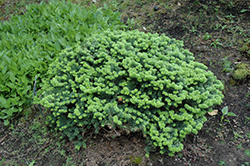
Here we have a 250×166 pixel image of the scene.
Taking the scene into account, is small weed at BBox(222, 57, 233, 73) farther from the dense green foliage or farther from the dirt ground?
the dense green foliage

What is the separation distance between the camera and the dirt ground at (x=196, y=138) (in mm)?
2322

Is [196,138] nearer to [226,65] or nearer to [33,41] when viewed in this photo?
[226,65]

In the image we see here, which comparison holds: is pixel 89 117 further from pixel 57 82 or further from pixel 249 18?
pixel 249 18

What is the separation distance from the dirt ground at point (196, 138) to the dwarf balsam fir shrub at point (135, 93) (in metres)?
0.29

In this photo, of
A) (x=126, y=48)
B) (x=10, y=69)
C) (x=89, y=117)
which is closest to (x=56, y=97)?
(x=89, y=117)

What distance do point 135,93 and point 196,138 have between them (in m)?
1.05

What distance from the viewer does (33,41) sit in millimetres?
3826

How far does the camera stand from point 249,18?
3.78 meters

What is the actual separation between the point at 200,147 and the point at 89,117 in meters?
1.47

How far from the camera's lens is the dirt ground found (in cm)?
232

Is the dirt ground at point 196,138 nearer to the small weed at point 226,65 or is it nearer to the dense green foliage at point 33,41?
the small weed at point 226,65

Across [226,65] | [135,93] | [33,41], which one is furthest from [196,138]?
[33,41]

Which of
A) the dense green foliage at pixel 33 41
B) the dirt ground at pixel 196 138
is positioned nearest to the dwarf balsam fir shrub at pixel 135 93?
the dirt ground at pixel 196 138

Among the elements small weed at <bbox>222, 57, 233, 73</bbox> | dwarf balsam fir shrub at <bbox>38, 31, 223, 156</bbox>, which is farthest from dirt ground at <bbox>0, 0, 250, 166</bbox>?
dwarf balsam fir shrub at <bbox>38, 31, 223, 156</bbox>
